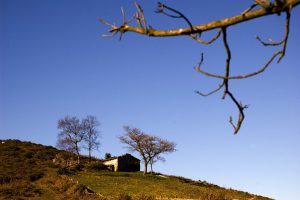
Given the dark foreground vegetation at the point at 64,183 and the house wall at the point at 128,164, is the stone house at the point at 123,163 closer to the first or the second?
the house wall at the point at 128,164

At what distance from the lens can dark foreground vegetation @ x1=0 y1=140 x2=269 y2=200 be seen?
31047mm

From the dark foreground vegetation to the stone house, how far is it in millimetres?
3060

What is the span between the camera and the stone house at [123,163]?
6159cm

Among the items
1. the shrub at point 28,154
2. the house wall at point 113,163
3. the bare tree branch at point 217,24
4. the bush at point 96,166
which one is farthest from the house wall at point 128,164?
the bare tree branch at point 217,24

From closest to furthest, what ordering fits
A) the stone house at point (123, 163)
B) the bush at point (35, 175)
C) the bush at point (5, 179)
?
the bush at point (5, 179) → the bush at point (35, 175) → the stone house at point (123, 163)

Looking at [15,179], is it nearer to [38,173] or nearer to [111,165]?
[38,173]

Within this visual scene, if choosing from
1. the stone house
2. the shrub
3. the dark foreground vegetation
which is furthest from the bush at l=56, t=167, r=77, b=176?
the stone house

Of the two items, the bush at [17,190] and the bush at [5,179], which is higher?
the bush at [5,179]

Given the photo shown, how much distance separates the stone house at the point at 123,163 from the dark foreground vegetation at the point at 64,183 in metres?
3.06

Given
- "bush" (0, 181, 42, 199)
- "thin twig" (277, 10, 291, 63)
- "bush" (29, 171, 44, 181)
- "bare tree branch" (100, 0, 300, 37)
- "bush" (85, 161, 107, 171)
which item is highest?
"bush" (85, 161, 107, 171)

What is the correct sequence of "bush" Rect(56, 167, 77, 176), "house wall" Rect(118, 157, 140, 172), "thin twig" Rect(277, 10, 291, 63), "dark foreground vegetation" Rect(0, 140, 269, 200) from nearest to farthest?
"thin twig" Rect(277, 10, 291, 63), "dark foreground vegetation" Rect(0, 140, 269, 200), "bush" Rect(56, 167, 77, 176), "house wall" Rect(118, 157, 140, 172)

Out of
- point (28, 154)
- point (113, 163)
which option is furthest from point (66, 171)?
point (113, 163)

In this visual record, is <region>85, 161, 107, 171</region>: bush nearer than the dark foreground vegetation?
No

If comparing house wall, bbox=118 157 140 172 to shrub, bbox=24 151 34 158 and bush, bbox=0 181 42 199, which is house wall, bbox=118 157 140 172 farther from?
bush, bbox=0 181 42 199
